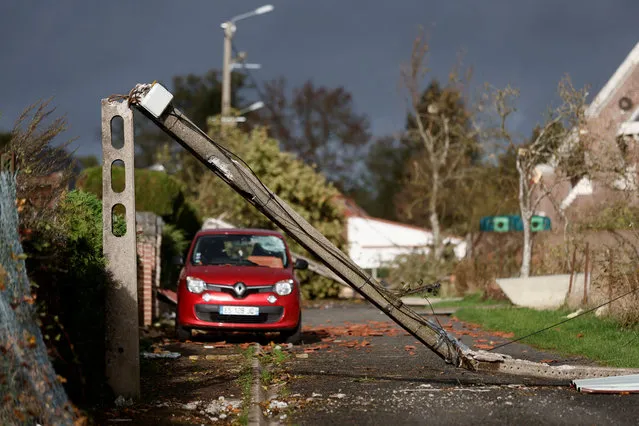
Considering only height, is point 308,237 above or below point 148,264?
above

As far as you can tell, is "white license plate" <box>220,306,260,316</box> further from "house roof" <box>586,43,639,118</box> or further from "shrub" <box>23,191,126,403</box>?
"house roof" <box>586,43,639,118</box>

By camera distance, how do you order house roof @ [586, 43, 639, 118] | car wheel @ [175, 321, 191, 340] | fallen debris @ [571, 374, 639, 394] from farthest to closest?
house roof @ [586, 43, 639, 118] < car wheel @ [175, 321, 191, 340] < fallen debris @ [571, 374, 639, 394]

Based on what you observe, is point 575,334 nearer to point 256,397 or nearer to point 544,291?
point 544,291

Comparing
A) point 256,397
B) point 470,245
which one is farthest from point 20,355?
point 470,245

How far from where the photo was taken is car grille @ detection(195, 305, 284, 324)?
15.2 m

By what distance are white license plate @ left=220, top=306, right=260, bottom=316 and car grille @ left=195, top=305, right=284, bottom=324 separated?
51 mm

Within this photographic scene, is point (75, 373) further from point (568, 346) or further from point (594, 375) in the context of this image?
point (568, 346)

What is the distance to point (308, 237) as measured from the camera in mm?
9875

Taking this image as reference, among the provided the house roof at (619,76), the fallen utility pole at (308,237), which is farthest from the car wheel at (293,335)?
the house roof at (619,76)

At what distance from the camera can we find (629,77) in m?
33.7

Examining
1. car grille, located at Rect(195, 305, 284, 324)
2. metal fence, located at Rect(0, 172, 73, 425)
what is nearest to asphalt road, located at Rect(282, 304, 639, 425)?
car grille, located at Rect(195, 305, 284, 324)

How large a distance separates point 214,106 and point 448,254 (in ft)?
167

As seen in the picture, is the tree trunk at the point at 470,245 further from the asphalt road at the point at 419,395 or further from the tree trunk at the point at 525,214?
the asphalt road at the point at 419,395

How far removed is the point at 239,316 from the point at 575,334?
197 inches
